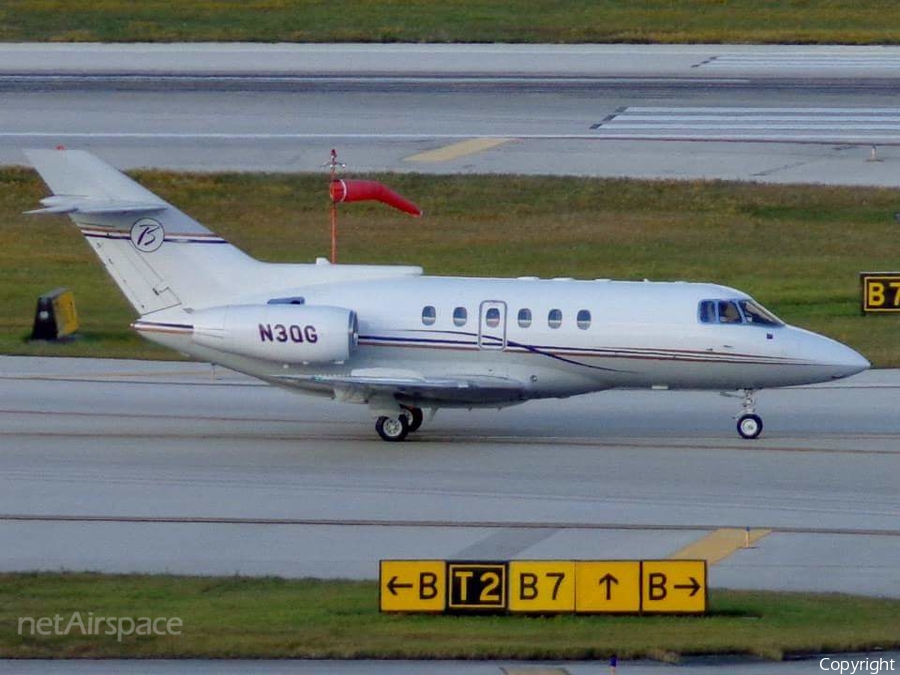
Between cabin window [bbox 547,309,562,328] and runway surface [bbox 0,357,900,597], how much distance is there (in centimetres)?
185

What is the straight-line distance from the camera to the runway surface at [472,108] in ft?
157

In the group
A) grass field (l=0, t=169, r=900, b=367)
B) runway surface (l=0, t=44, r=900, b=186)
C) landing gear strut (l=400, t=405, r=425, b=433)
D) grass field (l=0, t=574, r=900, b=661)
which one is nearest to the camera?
grass field (l=0, t=574, r=900, b=661)

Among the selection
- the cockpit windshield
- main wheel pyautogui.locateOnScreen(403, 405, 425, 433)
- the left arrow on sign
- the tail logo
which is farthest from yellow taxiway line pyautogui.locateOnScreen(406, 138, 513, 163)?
the left arrow on sign

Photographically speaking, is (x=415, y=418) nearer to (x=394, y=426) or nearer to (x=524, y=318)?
(x=394, y=426)

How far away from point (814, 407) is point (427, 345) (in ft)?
23.9

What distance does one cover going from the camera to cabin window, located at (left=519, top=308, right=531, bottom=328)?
87.4 feet

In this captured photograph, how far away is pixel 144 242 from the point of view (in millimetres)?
27062

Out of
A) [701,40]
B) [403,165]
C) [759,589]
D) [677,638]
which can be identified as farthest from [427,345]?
[701,40]

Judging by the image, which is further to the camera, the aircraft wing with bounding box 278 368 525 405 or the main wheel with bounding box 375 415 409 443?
the main wheel with bounding box 375 415 409 443

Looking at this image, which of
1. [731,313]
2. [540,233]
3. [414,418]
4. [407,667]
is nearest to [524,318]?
[414,418]

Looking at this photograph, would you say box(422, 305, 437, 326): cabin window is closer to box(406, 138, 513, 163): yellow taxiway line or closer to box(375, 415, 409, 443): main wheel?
box(375, 415, 409, 443): main wheel

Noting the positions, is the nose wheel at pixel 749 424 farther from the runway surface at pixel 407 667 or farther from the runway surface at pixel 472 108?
the runway surface at pixel 472 108

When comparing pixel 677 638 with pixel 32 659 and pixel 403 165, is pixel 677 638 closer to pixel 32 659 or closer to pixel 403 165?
pixel 32 659

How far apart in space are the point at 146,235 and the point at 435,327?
183 inches
